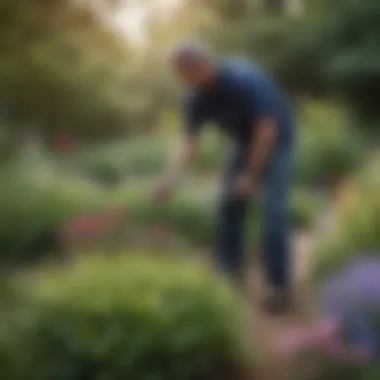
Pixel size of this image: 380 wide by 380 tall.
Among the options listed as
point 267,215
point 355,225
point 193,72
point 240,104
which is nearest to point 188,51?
point 193,72

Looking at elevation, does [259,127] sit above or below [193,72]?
below

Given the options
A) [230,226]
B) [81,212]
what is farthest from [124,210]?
[230,226]

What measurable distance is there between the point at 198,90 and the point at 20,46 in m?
0.39

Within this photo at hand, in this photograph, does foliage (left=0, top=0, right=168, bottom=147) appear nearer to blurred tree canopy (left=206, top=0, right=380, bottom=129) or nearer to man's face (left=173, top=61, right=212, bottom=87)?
man's face (left=173, top=61, right=212, bottom=87)

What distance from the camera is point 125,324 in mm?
2076

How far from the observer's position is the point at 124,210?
2139mm

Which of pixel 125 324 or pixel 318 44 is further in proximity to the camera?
pixel 318 44

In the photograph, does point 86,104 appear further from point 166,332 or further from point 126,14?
point 166,332

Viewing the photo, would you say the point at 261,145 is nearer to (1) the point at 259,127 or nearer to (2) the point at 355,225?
(1) the point at 259,127

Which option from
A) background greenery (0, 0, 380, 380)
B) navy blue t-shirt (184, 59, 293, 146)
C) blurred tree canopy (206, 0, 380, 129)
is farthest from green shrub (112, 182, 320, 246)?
blurred tree canopy (206, 0, 380, 129)

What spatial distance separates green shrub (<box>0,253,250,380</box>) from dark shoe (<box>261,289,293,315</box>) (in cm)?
6

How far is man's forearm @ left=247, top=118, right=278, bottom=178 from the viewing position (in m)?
2.15

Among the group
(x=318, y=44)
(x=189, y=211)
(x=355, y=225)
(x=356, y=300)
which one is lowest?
(x=356, y=300)

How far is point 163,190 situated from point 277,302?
0.33m
